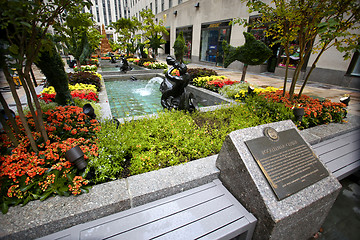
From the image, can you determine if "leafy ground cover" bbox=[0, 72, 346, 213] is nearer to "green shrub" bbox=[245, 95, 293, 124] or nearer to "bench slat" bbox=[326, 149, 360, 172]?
"green shrub" bbox=[245, 95, 293, 124]

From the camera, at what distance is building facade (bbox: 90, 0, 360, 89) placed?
10.2 meters

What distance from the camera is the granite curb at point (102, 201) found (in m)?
1.89

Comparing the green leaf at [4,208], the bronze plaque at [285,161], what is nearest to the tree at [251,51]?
the bronze plaque at [285,161]

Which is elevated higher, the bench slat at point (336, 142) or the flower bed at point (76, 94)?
the flower bed at point (76, 94)

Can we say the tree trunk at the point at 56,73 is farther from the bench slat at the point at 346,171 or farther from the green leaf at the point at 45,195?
the bench slat at the point at 346,171

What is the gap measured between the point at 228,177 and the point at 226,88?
5.26m

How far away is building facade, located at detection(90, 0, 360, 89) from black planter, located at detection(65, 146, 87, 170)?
764 cm

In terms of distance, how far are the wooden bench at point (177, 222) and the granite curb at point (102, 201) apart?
0.09 m

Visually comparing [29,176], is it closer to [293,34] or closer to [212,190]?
[212,190]

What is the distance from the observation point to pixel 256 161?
229 centimetres

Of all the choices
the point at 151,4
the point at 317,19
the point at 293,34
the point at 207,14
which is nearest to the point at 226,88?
the point at 293,34

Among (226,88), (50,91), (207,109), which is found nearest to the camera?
(207,109)

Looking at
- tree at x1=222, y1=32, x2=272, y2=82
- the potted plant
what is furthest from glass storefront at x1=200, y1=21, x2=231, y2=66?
the potted plant

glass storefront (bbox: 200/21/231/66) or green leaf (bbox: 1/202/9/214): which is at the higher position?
glass storefront (bbox: 200/21/231/66)
